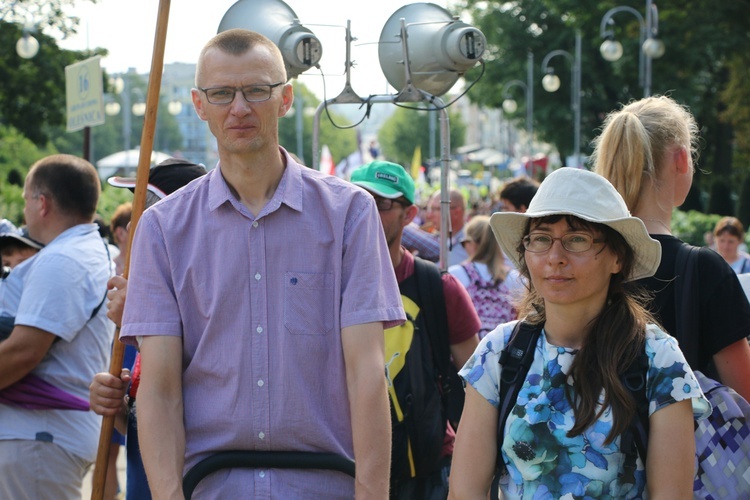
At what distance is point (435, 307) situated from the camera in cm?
440

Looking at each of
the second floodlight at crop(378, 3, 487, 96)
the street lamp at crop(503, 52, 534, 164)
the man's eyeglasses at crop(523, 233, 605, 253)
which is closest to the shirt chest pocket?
the man's eyeglasses at crop(523, 233, 605, 253)

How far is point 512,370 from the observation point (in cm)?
287

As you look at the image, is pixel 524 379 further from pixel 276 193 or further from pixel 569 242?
pixel 276 193

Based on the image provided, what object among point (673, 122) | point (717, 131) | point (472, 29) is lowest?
point (717, 131)

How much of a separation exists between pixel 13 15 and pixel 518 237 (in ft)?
117

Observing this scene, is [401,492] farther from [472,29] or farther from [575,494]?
[472,29]

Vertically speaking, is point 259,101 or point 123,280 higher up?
point 259,101

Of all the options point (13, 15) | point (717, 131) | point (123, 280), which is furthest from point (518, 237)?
point (717, 131)

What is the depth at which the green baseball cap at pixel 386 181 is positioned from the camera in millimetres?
4629

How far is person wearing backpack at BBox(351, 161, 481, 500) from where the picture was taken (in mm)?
4160

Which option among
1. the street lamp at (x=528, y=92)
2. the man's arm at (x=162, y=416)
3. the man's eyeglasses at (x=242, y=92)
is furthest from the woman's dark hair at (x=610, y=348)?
the street lamp at (x=528, y=92)

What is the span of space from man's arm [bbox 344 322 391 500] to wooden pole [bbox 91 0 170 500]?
0.96 m

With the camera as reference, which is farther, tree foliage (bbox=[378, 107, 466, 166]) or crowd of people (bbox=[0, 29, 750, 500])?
tree foliage (bbox=[378, 107, 466, 166])

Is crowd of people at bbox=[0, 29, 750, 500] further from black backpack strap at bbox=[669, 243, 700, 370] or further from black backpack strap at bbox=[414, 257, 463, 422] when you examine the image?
black backpack strap at bbox=[414, 257, 463, 422]
